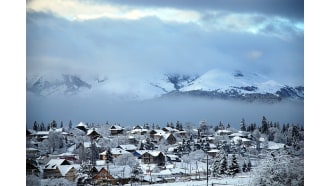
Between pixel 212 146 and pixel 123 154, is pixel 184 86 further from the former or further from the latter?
pixel 123 154

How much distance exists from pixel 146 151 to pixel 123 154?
252 millimetres

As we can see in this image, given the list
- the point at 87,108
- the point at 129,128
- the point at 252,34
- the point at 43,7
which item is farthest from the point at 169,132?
the point at 43,7

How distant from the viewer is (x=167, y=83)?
7039mm

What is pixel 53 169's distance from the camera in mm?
6801

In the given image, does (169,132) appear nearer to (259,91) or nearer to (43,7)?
(259,91)

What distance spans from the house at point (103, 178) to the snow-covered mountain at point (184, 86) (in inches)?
32.1

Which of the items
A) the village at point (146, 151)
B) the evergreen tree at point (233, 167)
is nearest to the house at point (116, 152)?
the village at point (146, 151)

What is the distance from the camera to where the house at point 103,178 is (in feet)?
22.6

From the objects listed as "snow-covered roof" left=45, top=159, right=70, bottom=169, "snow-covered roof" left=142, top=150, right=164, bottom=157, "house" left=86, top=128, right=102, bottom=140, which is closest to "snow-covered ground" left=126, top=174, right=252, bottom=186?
"snow-covered roof" left=142, top=150, right=164, bottom=157

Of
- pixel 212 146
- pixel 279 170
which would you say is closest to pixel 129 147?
pixel 212 146

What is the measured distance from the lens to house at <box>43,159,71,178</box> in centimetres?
679

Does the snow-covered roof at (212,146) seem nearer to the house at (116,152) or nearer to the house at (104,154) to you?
the house at (116,152)

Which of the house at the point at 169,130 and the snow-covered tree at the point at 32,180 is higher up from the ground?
the house at the point at 169,130

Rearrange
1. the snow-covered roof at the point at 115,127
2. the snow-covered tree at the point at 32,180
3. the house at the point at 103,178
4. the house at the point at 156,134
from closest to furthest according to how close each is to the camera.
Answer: the snow-covered tree at the point at 32,180
the house at the point at 103,178
the snow-covered roof at the point at 115,127
the house at the point at 156,134
